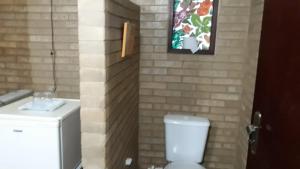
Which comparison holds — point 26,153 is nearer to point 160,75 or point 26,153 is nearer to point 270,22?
point 160,75

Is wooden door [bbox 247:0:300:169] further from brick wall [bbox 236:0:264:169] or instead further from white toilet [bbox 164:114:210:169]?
white toilet [bbox 164:114:210:169]

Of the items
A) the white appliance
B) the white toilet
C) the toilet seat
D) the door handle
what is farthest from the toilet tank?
the white appliance

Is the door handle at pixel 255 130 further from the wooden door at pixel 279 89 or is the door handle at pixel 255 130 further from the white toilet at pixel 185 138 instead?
the white toilet at pixel 185 138

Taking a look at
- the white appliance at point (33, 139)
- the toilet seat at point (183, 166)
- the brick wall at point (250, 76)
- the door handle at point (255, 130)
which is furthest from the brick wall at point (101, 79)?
the brick wall at point (250, 76)

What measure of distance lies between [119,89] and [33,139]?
0.62 m

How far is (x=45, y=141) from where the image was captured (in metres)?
1.61

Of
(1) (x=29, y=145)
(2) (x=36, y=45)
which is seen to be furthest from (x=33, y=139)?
(2) (x=36, y=45)

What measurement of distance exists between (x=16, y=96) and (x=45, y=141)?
0.78m

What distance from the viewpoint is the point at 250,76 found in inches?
85.3

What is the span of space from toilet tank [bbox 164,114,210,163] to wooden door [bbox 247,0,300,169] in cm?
89

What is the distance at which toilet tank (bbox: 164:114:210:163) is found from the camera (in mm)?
2303

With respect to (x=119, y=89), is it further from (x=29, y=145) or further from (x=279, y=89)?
(x=279, y=89)

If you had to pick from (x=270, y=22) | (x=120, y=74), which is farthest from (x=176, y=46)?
(x=270, y=22)

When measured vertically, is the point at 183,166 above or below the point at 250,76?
below
